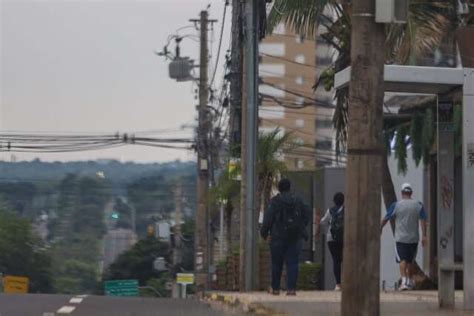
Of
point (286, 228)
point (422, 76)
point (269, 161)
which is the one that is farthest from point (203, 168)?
point (422, 76)

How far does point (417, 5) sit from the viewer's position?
58.0 feet

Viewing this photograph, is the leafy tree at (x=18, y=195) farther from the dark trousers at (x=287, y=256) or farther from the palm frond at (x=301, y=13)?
the dark trousers at (x=287, y=256)

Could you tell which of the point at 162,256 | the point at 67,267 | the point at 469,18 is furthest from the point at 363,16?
the point at 162,256

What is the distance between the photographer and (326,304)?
511 inches

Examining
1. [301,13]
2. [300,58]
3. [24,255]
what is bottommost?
[24,255]

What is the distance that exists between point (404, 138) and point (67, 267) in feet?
58.4

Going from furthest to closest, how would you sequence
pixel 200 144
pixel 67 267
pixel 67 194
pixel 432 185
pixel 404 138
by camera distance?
pixel 200 144 → pixel 67 267 → pixel 67 194 → pixel 404 138 → pixel 432 185

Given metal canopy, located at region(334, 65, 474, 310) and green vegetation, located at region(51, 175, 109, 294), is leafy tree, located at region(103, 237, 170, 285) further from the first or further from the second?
metal canopy, located at region(334, 65, 474, 310)

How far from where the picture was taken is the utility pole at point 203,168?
35.7 m

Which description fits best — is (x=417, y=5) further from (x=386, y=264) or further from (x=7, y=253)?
(x=7, y=253)

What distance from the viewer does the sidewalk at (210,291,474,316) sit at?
11.9m

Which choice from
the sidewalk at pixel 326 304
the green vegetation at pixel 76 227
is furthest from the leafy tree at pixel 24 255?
the sidewalk at pixel 326 304

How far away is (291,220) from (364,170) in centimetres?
580

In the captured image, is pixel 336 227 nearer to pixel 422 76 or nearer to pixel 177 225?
pixel 422 76
